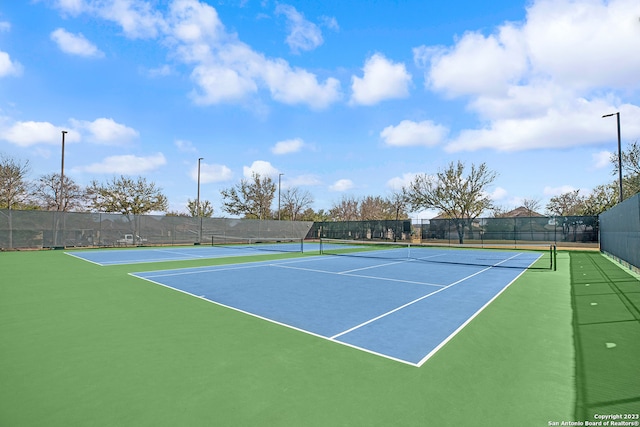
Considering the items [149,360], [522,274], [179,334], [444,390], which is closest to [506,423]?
[444,390]

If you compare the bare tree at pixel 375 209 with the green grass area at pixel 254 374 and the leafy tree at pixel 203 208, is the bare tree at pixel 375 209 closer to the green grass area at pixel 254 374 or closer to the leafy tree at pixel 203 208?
the leafy tree at pixel 203 208

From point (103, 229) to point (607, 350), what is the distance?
28.1m

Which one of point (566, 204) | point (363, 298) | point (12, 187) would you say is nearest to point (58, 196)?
point (12, 187)

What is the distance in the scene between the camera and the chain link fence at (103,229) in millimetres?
21031

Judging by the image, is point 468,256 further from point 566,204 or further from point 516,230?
point 566,204

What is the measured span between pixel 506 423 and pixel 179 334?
424cm

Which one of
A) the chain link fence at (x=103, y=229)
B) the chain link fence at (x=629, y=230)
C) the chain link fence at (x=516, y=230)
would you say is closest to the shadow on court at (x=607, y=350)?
the chain link fence at (x=629, y=230)

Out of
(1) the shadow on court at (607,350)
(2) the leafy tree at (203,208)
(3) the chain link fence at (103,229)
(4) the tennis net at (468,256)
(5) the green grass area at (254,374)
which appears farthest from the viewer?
(2) the leafy tree at (203,208)

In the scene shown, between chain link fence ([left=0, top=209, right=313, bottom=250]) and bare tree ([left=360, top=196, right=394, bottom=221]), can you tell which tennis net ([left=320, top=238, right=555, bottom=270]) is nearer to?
chain link fence ([left=0, top=209, right=313, bottom=250])

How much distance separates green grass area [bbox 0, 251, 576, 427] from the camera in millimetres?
2818

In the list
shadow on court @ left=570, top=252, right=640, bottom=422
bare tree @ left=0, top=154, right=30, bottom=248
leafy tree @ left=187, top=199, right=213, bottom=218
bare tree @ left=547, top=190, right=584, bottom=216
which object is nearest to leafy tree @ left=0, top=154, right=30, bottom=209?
bare tree @ left=0, top=154, right=30, bottom=248

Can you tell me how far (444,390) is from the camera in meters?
3.23

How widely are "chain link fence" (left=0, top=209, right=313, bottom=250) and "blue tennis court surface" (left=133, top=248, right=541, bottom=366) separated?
16.3 m

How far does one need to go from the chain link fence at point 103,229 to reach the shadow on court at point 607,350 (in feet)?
87.9
